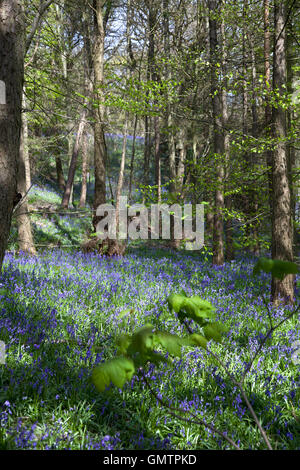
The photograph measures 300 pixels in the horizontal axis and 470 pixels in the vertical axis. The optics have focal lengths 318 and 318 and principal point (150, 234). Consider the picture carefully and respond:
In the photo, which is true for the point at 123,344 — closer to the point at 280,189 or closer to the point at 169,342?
the point at 169,342

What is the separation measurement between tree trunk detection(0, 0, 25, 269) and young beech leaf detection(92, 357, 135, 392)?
1592mm

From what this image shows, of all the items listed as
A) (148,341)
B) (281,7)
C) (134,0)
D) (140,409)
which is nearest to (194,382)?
(140,409)

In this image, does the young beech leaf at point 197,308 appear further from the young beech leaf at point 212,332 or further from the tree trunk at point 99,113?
the tree trunk at point 99,113

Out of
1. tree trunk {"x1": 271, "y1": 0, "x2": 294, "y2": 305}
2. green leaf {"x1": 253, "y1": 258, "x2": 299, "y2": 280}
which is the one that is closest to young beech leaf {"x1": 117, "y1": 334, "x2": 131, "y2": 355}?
green leaf {"x1": 253, "y1": 258, "x2": 299, "y2": 280}

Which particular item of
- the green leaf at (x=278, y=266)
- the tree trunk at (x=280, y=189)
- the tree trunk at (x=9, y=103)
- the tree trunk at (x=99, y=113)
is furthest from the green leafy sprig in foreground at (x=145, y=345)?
the tree trunk at (x=99, y=113)

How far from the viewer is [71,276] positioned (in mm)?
5875

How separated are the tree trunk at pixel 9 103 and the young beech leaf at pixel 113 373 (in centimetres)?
159

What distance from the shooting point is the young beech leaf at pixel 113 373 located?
4.58ft

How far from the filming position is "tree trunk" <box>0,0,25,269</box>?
252 cm

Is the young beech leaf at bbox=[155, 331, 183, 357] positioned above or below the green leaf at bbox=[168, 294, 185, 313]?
below

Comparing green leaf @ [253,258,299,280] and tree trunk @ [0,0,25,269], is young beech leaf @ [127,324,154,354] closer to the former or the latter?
green leaf @ [253,258,299,280]

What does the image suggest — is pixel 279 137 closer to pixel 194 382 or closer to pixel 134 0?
pixel 194 382

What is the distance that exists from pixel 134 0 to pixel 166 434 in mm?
14349

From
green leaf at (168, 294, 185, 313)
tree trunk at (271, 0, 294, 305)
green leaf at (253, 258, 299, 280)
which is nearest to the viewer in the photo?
green leaf at (253, 258, 299, 280)
